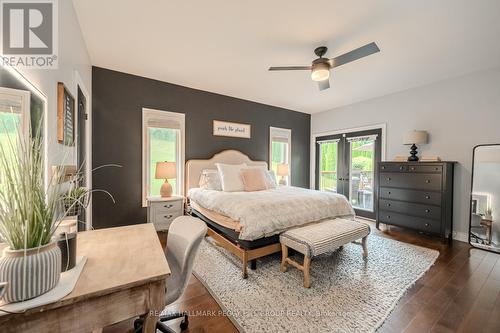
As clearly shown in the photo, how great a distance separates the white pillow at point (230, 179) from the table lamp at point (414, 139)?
295cm

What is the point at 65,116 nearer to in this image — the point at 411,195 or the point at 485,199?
the point at 411,195

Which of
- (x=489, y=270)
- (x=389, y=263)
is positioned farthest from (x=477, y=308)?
(x=489, y=270)

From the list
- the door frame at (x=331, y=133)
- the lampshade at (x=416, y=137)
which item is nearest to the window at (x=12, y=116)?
the lampshade at (x=416, y=137)

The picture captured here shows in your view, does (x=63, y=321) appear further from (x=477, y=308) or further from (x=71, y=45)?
(x=477, y=308)

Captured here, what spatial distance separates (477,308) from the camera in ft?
5.85

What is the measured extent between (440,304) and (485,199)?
7.32ft

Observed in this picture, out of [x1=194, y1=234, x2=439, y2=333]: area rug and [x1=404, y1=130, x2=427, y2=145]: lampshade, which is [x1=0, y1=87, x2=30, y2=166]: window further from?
[x1=404, y1=130, x2=427, y2=145]: lampshade

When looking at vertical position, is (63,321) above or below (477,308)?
above

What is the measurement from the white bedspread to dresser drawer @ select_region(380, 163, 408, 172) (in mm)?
1406

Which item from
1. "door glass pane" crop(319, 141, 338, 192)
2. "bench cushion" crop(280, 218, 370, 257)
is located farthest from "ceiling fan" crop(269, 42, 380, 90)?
"door glass pane" crop(319, 141, 338, 192)

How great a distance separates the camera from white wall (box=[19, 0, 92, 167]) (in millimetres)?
1272

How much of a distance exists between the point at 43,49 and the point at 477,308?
381 centimetres

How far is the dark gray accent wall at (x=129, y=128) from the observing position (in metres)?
3.22

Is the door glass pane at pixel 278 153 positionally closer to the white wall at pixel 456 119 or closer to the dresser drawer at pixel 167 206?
the white wall at pixel 456 119
